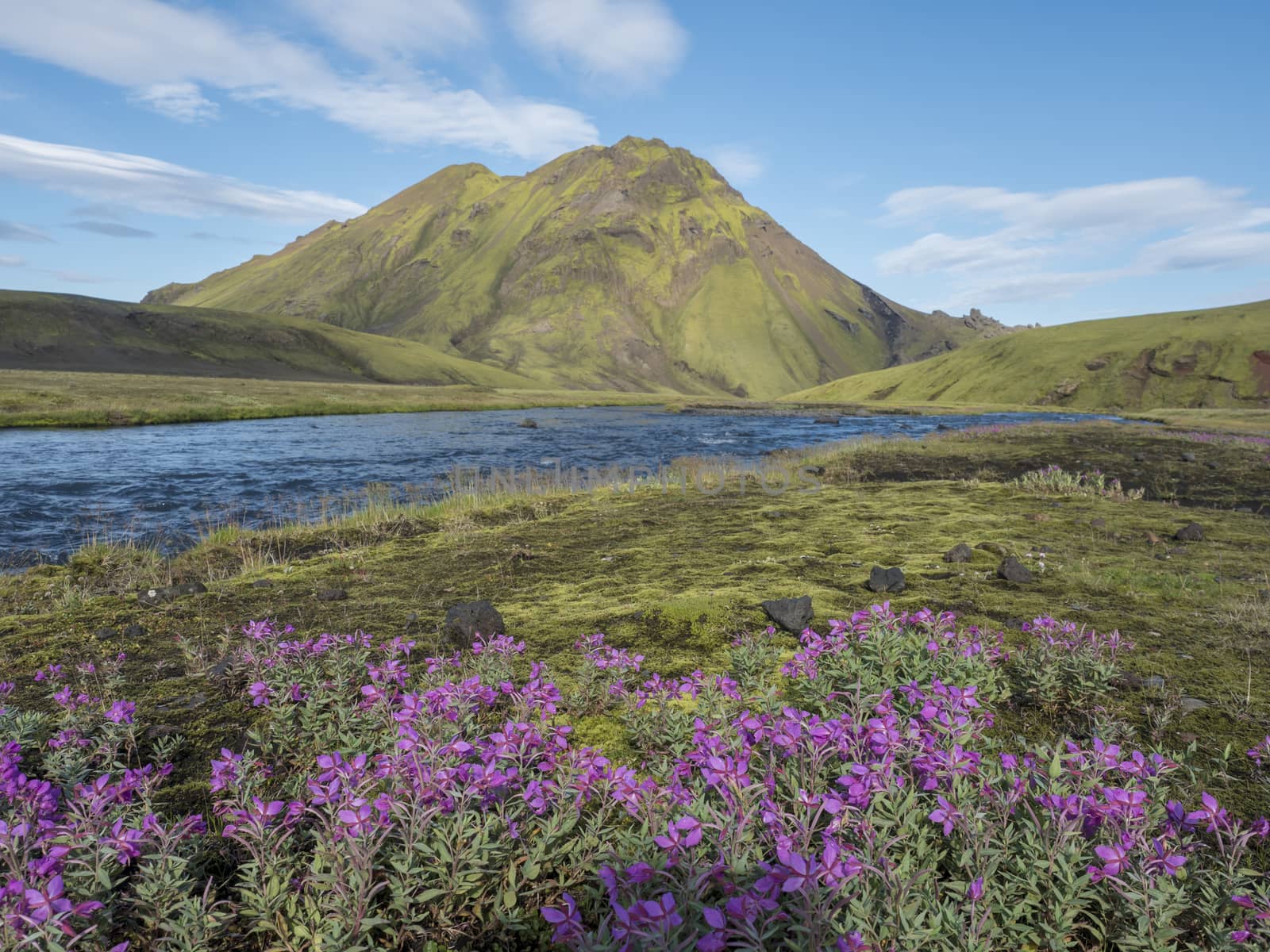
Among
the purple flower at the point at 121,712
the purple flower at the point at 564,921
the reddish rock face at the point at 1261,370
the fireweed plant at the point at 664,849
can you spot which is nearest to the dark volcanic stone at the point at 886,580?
the fireweed plant at the point at 664,849

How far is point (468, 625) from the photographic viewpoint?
6.35 m

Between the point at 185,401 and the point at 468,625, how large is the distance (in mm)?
81720

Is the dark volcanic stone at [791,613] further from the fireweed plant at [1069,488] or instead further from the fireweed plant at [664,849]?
the fireweed plant at [1069,488]

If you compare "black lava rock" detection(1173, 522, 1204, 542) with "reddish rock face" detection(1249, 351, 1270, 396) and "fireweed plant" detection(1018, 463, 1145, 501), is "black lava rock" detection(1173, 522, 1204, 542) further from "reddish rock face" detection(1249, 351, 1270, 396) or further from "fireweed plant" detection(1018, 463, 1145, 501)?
"reddish rock face" detection(1249, 351, 1270, 396)

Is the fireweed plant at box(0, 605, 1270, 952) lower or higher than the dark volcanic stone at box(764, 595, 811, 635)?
higher

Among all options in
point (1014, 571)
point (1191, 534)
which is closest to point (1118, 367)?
point (1191, 534)

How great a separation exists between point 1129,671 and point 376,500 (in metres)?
19.2

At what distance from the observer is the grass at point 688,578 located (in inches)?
220

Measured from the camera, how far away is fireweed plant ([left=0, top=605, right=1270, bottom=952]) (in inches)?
89.2

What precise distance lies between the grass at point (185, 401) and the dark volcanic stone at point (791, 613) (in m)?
65.2

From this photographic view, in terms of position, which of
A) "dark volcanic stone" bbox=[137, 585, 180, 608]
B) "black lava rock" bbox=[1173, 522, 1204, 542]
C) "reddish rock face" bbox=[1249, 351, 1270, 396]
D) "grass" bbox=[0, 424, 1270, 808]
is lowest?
"dark volcanic stone" bbox=[137, 585, 180, 608]

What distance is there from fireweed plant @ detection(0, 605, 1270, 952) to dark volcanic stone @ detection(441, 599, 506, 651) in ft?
8.00

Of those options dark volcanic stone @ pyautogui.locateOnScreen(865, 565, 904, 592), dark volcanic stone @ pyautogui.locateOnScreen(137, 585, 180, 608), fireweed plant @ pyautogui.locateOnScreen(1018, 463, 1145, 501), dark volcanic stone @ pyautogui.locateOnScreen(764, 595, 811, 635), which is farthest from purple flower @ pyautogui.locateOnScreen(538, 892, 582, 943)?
fireweed plant @ pyautogui.locateOnScreen(1018, 463, 1145, 501)

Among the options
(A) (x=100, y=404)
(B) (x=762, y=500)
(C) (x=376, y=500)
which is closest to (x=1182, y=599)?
(B) (x=762, y=500)
